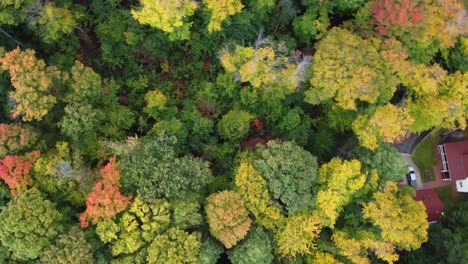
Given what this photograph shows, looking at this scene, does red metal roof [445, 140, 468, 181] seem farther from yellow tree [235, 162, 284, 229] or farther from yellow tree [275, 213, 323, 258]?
yellow tree [235, 162, 284, 229]

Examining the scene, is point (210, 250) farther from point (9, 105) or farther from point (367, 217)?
point (9, 105)

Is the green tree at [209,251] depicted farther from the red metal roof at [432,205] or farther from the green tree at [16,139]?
the red metal roof at [432,205]

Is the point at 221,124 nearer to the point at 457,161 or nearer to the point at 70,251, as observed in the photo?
the point at 70,251

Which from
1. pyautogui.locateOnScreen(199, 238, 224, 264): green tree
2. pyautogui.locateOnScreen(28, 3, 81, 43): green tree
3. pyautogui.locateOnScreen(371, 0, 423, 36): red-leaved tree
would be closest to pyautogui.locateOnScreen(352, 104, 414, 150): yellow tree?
pyautogui.locateOnScreen(371, 0, 423, 36): red-leaved tree

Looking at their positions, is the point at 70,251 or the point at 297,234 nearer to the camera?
the point at 70,251

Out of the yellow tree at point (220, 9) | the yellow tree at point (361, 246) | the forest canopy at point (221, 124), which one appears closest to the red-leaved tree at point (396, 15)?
the forest canopy at point (221, 124)

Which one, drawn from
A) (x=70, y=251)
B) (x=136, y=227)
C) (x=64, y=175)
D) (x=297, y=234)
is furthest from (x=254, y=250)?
(x=64, y=175)
